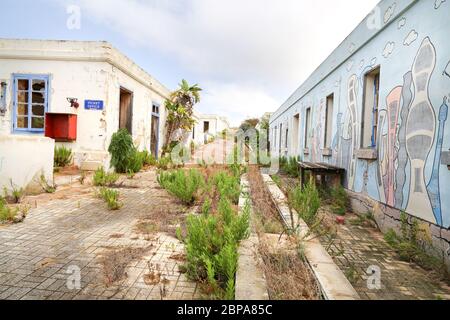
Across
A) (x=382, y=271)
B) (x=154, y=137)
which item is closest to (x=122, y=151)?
(x=154, y=137)

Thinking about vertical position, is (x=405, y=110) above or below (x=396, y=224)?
above

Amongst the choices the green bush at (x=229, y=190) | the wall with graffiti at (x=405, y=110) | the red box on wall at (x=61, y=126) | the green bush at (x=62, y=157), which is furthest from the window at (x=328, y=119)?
the green bush at (x=62, y=157)

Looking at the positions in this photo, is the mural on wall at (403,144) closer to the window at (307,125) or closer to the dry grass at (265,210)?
the dry grass at (265,210)

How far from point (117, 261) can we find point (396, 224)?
3843mm

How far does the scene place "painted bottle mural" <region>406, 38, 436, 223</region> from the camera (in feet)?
11.2

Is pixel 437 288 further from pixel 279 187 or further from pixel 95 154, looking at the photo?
pixel 95 154

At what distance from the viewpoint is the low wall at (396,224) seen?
3.04 metres

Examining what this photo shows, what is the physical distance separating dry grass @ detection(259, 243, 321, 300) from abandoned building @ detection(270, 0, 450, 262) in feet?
5.74

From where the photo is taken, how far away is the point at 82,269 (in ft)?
8.85

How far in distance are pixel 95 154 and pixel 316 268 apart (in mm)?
7414

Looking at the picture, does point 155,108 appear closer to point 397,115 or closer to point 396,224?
point 397,115

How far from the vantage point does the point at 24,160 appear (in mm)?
5598

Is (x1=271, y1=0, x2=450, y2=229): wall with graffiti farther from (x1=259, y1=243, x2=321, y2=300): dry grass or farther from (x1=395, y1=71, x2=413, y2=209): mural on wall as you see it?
(x1=259, y1=243, x2=321, y2=300): dry grass

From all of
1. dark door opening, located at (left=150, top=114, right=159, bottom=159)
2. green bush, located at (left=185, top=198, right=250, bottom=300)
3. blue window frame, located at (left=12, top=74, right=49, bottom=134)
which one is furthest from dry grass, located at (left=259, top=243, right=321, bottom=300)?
dark door opening, located at (left=150, top=114, right=159, bottom=159)
